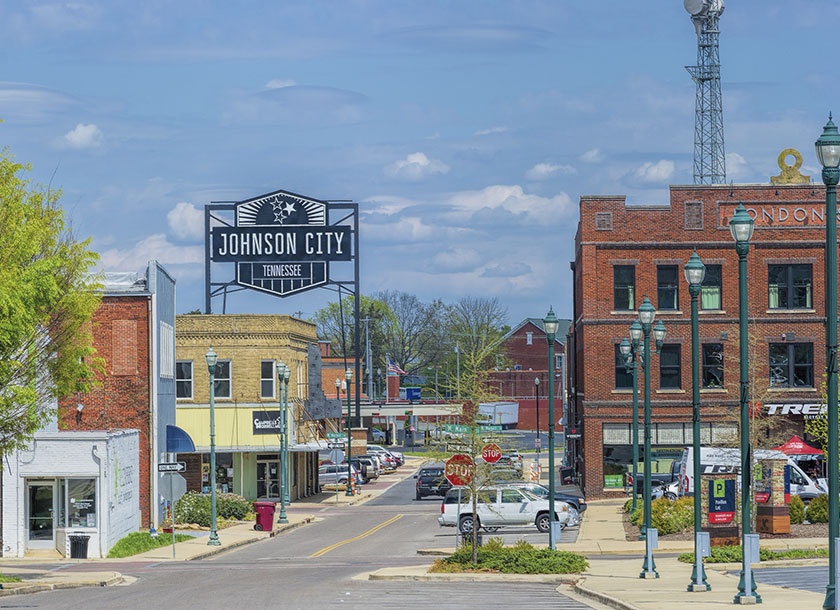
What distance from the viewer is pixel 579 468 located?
6512cm

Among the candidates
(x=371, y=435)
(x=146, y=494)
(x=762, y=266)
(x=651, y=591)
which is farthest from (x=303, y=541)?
(x=371, y=435)

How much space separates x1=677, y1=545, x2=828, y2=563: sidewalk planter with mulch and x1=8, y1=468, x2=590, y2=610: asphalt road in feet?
16.7

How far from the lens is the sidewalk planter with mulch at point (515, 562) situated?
2885 centimetres

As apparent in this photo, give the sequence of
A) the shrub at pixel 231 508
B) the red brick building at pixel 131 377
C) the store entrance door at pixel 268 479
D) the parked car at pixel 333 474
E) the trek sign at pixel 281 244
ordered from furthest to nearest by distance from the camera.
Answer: the parked car at pixel 333 474 → the trek sign at pixel 281 244 → the store entrance door at pixel 268 479 → the shrub at pixel 231 508 → the red brick building at pixel 131 377

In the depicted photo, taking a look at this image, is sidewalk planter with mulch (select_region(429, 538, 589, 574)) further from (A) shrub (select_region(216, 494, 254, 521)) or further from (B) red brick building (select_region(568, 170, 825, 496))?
(B) red brick building (select_region(568, 170, 825, 496))

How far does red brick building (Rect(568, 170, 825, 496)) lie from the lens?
2299 inches

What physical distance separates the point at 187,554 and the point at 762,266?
3317 cm

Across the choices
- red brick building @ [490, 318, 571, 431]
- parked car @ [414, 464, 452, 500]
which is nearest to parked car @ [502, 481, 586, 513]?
parked car @ [414, 464, 452, 500]

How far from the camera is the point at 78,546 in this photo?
36.5 meters

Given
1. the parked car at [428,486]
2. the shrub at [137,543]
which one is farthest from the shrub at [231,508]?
the parked car at [428,486]

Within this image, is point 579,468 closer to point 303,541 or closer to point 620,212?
point 620,212

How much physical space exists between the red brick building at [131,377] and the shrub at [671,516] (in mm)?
17235

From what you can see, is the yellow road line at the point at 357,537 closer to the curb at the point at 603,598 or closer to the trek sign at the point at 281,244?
the curb at the point at 603,598

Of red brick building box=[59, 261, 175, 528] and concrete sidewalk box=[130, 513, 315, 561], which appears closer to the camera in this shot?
concrete sidewalk box=[130, 513, 315, 561]
